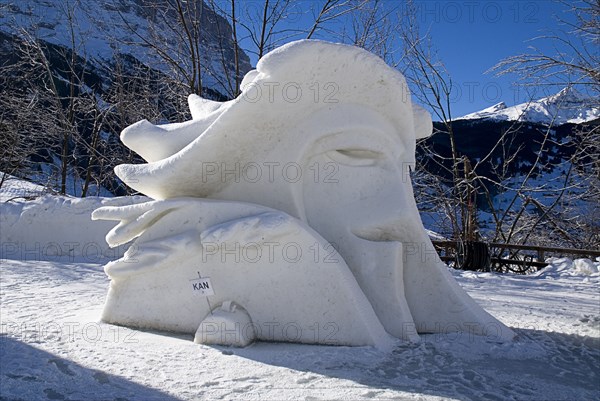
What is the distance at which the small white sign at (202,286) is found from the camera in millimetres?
3145

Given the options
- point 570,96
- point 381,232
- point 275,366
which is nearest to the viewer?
point 275,366

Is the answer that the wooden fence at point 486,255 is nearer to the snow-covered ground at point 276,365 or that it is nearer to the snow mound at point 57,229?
the snow-covered ground at point 276,365

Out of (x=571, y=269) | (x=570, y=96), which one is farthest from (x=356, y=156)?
(x=570, y=96)

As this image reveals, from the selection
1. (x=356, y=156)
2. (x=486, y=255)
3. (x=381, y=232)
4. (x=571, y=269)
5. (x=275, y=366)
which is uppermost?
(x=356, y=156)

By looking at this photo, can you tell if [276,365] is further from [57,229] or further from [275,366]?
[57,229]

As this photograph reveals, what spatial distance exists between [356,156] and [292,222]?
2.49ft

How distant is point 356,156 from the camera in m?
3.55

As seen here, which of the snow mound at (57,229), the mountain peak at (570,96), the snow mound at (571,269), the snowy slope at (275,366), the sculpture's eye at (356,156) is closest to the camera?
the snowy slope at (275,366)

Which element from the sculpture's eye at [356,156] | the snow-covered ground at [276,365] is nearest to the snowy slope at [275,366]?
the snow-covered ground at [276,365]

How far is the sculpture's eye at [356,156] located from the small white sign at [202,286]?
119 centimetres

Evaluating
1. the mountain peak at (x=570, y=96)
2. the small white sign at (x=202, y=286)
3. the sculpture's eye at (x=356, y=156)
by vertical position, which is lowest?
the small white sign at (x=202, y=286)

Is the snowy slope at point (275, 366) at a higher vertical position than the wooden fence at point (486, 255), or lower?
lower

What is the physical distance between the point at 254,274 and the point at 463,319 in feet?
4.71

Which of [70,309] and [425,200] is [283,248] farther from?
[425,200]
